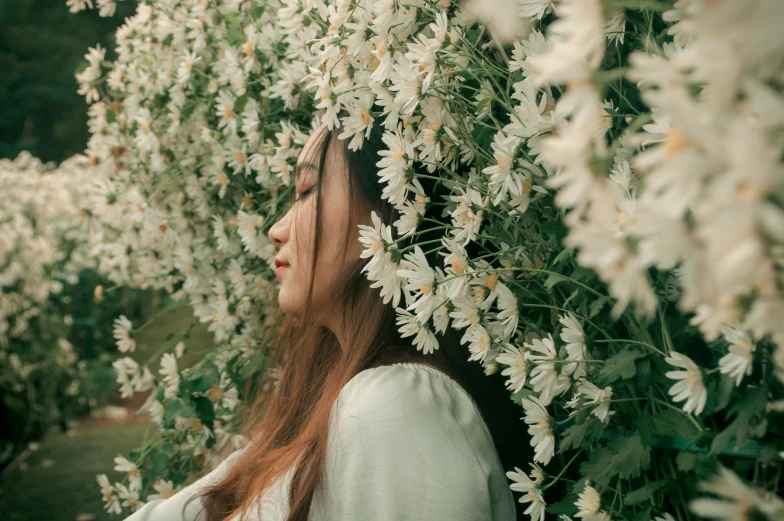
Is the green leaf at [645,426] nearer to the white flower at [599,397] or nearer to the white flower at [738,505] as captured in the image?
the white flower at [599,397]

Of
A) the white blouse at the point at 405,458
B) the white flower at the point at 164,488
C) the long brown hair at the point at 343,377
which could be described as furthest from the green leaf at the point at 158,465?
the white blouse at the point at 405,458

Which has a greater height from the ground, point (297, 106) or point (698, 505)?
point (297, 106)

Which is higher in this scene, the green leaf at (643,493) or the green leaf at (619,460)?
the green leaf at (619,460)

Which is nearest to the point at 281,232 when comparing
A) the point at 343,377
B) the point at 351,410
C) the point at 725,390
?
the point at 343,377

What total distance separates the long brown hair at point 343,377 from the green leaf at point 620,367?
500 mm

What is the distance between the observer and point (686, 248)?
1.22ft

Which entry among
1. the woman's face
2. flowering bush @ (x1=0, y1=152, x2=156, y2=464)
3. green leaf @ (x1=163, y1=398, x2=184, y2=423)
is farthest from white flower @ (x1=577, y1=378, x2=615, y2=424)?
flowering bush @ (x1=0, y1=152, x2=156, y2=464)

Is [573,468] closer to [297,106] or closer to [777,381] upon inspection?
[777,381]

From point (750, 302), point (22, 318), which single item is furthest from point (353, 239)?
point (22, 318)

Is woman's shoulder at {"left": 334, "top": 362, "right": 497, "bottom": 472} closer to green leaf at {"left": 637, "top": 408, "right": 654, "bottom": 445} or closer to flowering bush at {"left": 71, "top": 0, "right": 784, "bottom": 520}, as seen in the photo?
flowering bush at {"left": 71, "top": 0, "right": 784, "bottom": 520}

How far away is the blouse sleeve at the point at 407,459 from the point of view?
45.2 inches

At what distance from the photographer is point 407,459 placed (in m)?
1.18

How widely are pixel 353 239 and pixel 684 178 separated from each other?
1.12 m

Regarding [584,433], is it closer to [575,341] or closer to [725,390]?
[575,341]
